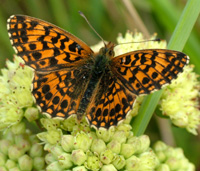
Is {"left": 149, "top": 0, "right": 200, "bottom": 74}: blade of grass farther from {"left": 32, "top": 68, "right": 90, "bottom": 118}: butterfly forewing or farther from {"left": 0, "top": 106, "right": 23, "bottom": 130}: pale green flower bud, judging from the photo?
{"left": 0, "top": 106, "right": 23, "bottom": 130}: pale green flower bud

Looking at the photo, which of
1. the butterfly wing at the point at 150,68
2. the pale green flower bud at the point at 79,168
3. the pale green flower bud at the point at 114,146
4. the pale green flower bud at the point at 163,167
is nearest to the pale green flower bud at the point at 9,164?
the pale green flower bud at the point at 79,168

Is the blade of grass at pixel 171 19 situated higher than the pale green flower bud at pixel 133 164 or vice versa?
the blade of grass at pixel 171 19

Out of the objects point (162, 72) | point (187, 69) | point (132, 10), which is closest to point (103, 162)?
point (162, 72)

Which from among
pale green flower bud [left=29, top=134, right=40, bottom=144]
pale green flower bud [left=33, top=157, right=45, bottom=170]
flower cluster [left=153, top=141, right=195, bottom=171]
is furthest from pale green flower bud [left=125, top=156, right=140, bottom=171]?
pale green flower bud [left=29, top=134, right=40, bottom=144]

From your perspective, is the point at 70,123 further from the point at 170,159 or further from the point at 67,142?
the point at 170,159

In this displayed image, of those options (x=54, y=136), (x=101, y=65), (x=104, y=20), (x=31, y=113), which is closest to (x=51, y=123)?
(x=54, y=136)

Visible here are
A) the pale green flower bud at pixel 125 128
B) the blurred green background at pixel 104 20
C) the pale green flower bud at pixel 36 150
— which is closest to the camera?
the pale green flower bud at pixel 125 128

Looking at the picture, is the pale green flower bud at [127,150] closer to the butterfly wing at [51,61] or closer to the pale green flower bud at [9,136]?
the butterfly wing at [51,61]
